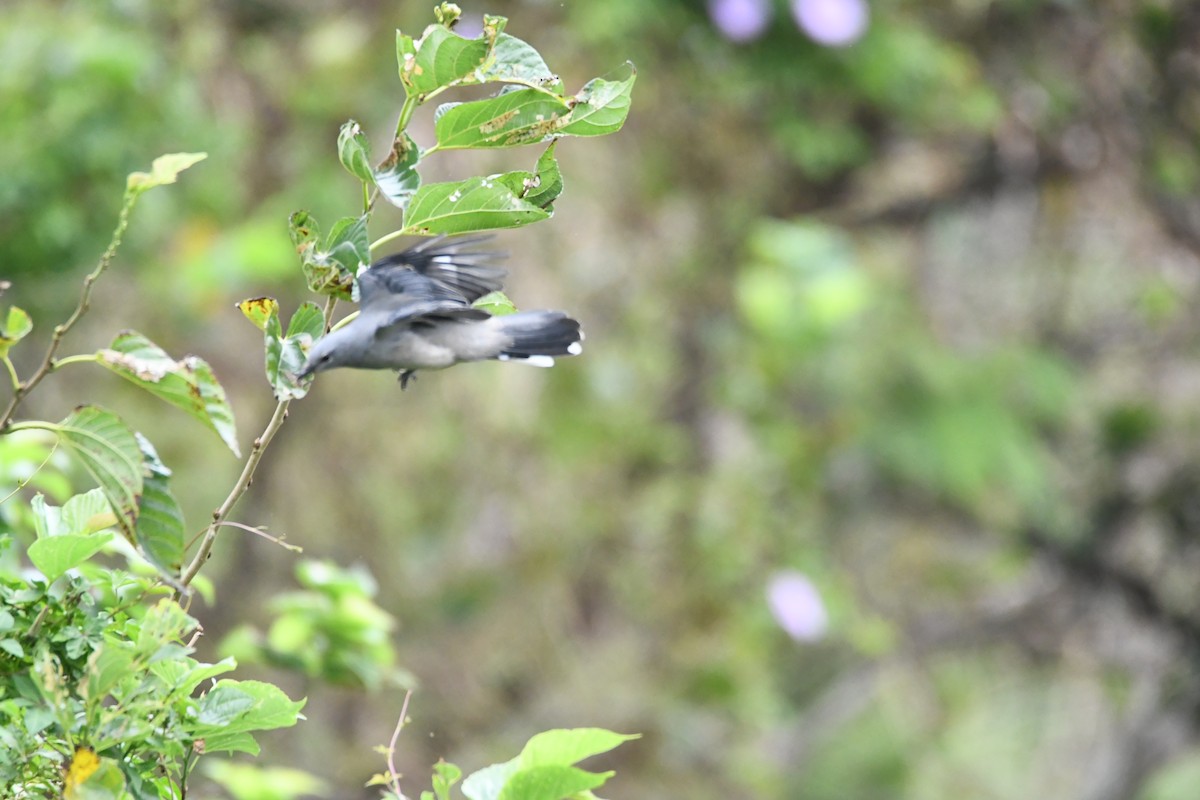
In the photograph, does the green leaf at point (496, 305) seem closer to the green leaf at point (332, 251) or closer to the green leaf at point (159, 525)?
the green leaf at point (332, 251)

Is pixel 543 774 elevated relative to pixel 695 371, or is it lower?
lower

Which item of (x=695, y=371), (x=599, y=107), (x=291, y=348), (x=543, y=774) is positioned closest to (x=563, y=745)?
(x=543, y=774)

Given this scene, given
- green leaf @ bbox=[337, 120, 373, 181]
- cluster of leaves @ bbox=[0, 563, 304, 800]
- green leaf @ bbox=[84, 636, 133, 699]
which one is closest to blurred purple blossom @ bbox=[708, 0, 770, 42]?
green leaf @ bbox=[337, 120, 373, 181]

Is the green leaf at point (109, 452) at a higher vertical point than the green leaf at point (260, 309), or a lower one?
lower

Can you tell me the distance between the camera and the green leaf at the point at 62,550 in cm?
87

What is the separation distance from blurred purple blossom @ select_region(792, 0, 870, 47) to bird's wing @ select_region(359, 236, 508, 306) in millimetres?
3162

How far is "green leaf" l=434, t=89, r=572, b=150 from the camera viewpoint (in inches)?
36.6

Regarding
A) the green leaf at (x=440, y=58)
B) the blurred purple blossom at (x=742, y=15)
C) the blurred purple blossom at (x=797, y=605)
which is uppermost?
the blurred purple blossom at (x=742, y=15)

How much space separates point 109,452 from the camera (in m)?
0.85

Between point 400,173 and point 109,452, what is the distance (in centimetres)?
27

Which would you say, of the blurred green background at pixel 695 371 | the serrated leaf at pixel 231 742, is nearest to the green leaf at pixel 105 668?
the serrated leaf at pixel 231 742

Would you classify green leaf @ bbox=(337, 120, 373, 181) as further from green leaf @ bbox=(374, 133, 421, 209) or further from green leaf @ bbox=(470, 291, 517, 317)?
green leaf @ bbox=(470, 291, 517, 317)

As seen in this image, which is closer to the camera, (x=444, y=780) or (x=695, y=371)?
(x=444, y=780)

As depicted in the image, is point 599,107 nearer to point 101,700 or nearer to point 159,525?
point 159,525
